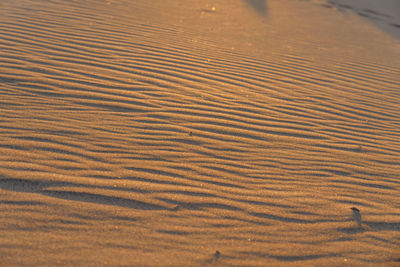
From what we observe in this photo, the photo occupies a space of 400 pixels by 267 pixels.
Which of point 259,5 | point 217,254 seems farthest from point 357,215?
point 259,5

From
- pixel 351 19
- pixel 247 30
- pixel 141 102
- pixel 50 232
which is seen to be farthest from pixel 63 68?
pixel 351 19

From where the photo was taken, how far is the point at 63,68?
12.1ft

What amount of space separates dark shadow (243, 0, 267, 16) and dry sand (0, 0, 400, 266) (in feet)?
7.45

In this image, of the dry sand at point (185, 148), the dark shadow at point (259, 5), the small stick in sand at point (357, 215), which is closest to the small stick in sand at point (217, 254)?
the dry sand at point (185, 148)

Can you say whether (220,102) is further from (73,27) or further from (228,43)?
(73,27)

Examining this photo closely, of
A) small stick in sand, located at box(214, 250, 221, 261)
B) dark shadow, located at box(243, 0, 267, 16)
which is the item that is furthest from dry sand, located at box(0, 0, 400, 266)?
dark shadow, located at box(243, 0, 267, 16)

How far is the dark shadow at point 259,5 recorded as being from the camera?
7.29 metres

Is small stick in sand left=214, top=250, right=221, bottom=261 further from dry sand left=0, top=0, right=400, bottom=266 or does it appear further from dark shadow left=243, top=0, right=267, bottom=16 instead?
dark shadow left=243, top=0, right=267, bottom=16

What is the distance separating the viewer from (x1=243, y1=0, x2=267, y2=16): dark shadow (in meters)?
7.29

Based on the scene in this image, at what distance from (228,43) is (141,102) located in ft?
7.91

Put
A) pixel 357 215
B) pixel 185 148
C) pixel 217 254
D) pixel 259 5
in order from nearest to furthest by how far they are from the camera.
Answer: pixel 217 254 < pixel 357 215 < pixel 185 148 < pixel 259 5

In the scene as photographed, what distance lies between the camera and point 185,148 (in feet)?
9.05

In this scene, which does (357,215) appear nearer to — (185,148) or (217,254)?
(217,254)

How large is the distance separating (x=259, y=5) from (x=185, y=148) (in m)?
6.01
